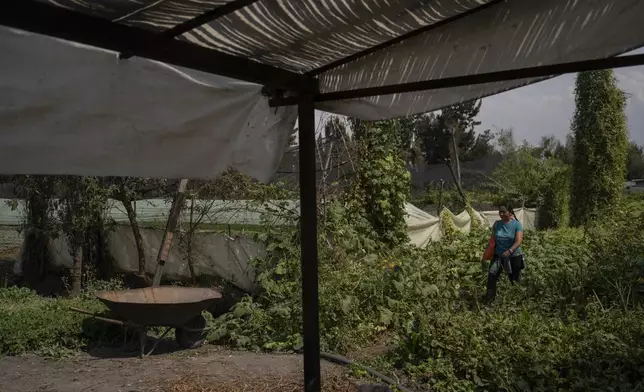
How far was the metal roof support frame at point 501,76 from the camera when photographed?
2510mm

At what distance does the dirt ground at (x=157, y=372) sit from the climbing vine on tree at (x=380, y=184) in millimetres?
3943

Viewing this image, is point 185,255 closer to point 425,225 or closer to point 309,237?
point 425,225

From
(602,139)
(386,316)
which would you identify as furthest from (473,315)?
(602,139)

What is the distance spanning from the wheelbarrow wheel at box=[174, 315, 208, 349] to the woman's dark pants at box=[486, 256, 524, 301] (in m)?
3.52

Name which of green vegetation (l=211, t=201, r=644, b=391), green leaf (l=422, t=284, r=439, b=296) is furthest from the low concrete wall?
green leaf (l=422, t=284, r=439, b=296)

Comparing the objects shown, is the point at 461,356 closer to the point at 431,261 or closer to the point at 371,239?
the point at 431,261

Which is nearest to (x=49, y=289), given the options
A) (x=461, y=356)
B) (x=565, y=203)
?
(x=461, y=356)

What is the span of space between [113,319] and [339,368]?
295cm

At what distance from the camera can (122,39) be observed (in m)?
2.12

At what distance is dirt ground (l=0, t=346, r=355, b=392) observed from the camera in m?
4.93

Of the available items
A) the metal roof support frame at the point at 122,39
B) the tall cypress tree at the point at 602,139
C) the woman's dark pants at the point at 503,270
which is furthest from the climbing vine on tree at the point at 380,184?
the metal roof support frame at the point at 122,39

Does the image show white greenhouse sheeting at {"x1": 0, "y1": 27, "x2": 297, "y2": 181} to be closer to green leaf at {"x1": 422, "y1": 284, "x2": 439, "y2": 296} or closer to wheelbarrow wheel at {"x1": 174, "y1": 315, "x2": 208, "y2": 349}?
green leaf at {"x1": 422, "y1": 284, "x2": 439, "y2": 296}

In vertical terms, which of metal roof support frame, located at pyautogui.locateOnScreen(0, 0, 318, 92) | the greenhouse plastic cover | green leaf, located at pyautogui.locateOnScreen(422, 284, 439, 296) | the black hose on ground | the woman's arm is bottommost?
the black hose on ground

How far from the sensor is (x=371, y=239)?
371 inches
